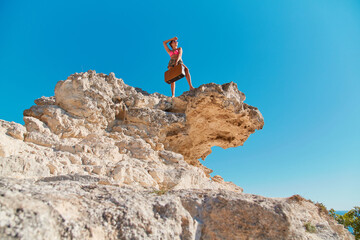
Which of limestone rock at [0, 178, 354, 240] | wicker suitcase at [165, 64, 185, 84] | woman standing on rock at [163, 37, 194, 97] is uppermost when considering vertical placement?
woman standing on rock at [163, 37, 194, 97]

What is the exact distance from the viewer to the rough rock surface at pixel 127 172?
2.29m

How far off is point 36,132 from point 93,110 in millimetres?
1937

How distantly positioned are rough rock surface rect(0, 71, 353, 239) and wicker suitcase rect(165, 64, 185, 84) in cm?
137

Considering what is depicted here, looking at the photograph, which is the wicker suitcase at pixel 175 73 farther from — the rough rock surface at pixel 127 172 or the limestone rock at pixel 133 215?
the limestone rock at pixel 133 215

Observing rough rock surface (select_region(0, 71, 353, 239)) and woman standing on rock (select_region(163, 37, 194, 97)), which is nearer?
rough rock surface (select_region(0, 71, 353, 239))

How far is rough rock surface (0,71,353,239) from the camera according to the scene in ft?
7.50

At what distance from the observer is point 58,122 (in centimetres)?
649

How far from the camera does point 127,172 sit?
555 cm

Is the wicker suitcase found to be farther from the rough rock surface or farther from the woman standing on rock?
the rough rock surface

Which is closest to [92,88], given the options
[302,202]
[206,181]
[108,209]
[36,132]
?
[36,132]

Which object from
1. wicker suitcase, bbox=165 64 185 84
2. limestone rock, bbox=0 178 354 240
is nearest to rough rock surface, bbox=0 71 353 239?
limestone rock, bbox=0 178 354 240

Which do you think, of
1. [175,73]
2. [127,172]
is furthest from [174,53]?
[127,172]

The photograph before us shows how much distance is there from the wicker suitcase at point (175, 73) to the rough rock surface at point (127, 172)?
137 centimetres

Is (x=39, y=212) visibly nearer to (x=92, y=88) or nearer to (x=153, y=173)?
(x=153, y=173)
